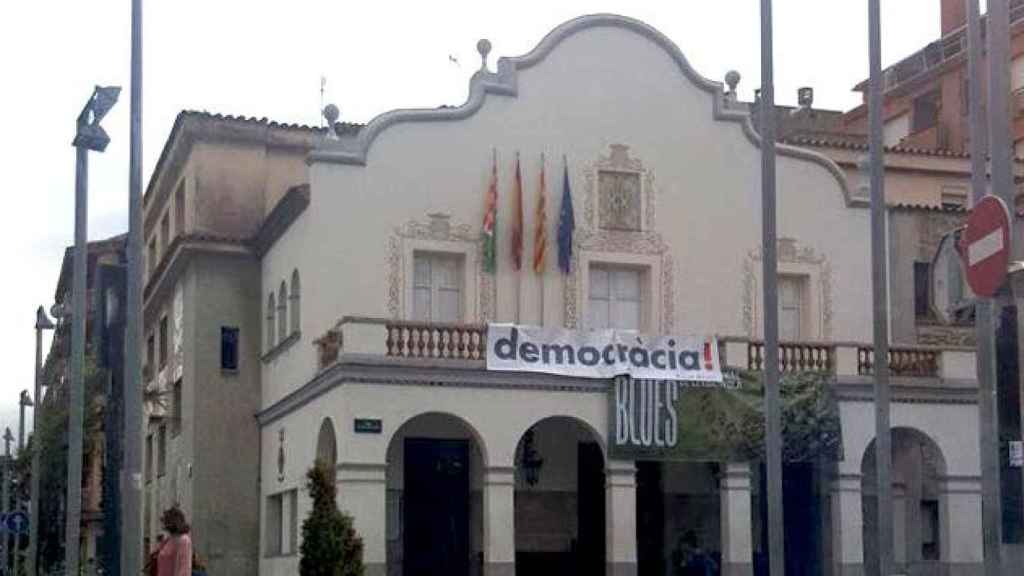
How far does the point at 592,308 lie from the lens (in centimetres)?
3553

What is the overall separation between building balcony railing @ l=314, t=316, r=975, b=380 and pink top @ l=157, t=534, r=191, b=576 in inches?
518

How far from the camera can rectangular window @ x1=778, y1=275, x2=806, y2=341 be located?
36.9m

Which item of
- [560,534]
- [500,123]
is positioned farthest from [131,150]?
[560,534]

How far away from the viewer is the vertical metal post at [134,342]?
842 inches

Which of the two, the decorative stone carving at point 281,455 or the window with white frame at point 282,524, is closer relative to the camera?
the window with white frame at point 282,524

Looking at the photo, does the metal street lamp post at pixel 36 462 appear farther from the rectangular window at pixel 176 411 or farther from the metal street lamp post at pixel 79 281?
the metal street lamp post at pixel 79 281

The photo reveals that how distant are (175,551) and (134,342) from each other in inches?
174

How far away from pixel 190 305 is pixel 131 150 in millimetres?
18939

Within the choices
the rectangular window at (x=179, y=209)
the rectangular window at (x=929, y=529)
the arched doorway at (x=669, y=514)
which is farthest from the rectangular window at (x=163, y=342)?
the rectangular window at (x=929, y=529)

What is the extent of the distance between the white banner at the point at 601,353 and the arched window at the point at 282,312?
650 cm

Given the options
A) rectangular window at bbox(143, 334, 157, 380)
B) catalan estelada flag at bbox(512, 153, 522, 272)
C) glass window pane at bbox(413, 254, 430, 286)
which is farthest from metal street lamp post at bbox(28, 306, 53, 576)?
catalan estelada flag at bbox(512, 153, 522, 272)

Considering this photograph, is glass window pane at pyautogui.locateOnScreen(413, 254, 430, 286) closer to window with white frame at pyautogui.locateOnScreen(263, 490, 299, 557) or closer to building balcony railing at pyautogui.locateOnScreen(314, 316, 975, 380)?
building balcony railing at pyautogui.locateOnScreen(314, 316, 975, 380)

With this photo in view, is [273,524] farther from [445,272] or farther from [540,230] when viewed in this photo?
[540,230]

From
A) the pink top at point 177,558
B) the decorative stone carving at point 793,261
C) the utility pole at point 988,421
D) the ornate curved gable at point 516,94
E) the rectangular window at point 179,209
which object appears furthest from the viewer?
the rectangular window at point 179,209
